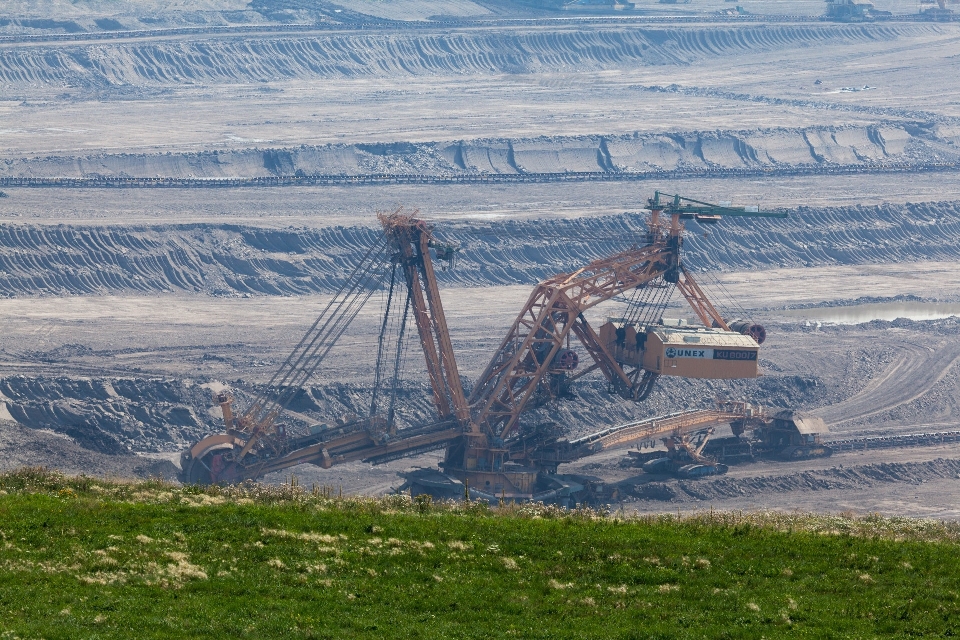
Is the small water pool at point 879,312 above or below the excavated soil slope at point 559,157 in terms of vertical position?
below

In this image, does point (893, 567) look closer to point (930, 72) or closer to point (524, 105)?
point (524, 105)

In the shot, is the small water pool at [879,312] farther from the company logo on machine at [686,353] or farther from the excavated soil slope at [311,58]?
the excavated soil slope at [311,58]

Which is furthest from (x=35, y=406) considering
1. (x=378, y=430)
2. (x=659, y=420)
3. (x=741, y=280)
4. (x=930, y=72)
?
(x=930, y=72)

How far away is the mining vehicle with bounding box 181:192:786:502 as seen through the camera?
58.1m

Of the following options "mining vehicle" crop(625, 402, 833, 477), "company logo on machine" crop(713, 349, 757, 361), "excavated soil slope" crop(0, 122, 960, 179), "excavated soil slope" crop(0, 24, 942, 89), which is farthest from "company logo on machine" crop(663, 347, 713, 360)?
"excavated soil slope" crop(0, 24, 942, 89)

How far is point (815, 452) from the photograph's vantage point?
66250 mm

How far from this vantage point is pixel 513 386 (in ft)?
206

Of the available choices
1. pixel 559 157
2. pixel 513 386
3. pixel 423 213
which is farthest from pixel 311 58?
pixel 513 386

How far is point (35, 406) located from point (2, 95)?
333 feet

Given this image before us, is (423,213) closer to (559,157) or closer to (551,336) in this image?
(559,157)

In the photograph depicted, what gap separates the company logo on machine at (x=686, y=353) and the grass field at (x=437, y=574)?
2960cm

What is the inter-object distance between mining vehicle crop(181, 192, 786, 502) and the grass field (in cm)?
2582

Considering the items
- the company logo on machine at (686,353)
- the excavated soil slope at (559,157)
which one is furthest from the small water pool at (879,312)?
the excavated soil slope at (559,157)

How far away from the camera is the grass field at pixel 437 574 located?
24.4 m
